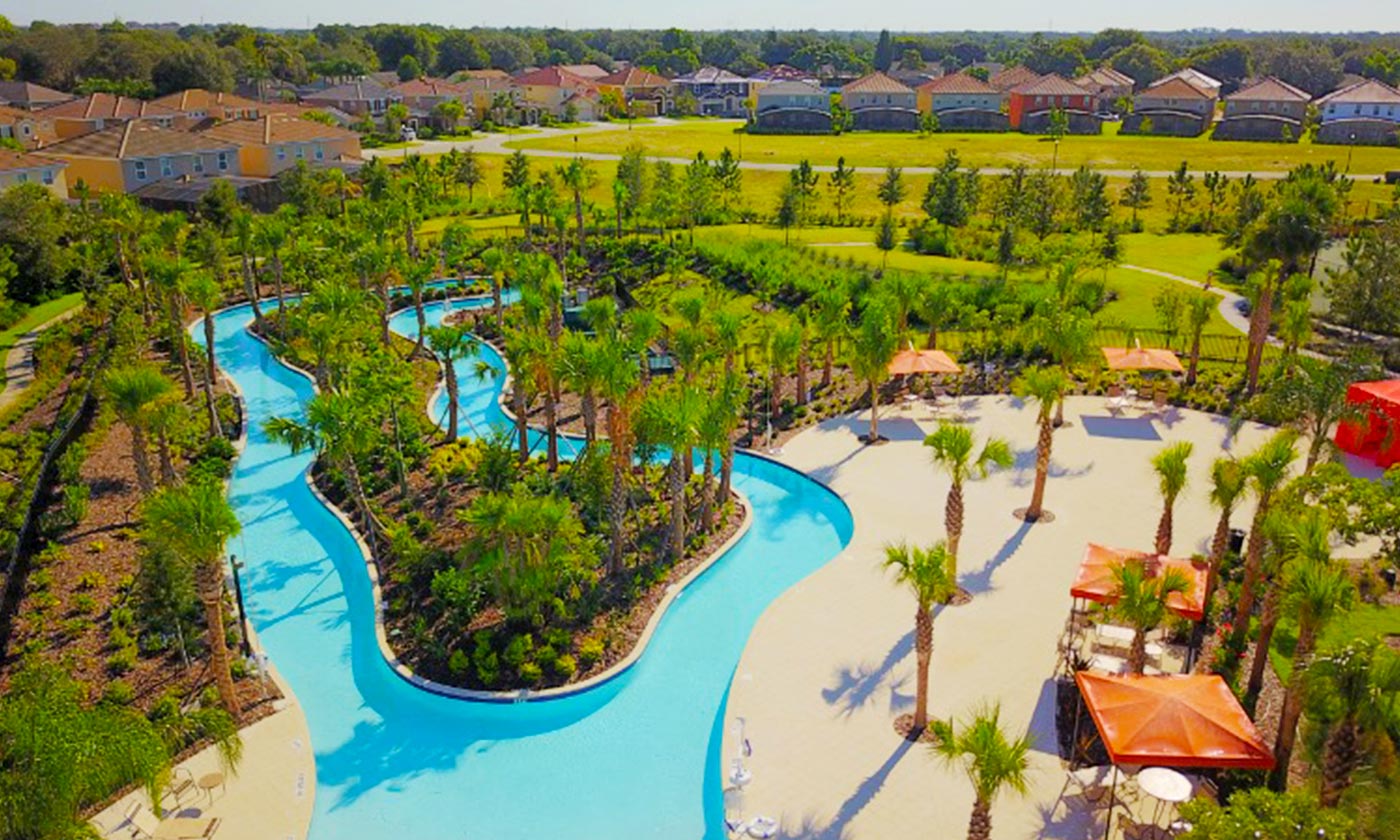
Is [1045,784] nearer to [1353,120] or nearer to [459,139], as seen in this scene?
[459,139]

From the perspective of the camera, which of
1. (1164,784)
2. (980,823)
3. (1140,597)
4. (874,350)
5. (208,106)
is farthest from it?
(208,106)

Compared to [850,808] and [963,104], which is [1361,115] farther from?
[850,808]

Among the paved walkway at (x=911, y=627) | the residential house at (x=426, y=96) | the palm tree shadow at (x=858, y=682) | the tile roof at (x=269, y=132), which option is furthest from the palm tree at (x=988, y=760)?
the residential house at (x=426, y=96)

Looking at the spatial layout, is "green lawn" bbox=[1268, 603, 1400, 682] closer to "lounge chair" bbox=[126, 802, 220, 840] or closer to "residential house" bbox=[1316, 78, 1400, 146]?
"lounge chair" bbox=[126, 802, 220, 840]

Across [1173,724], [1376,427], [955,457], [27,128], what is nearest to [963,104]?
[27,128]

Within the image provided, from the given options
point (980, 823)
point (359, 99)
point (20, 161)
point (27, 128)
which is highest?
point (359, 99)

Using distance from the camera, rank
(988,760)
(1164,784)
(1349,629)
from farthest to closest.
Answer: (1349,629) → (1164,784) → (988,760)

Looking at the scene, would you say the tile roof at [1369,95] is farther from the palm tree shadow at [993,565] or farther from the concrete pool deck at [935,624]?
the palm tree shadow at [993,565]
